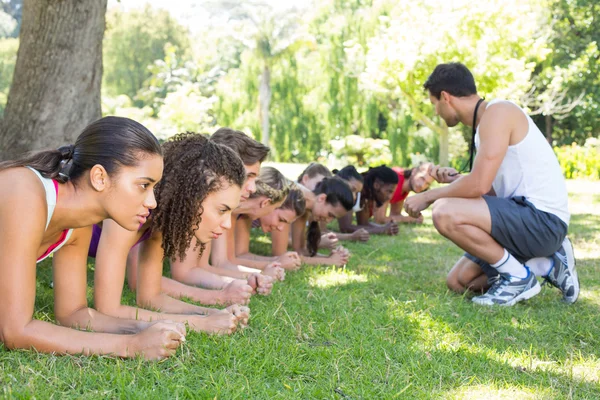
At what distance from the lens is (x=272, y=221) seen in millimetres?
5152

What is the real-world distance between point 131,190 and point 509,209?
2.76 m

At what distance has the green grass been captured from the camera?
8.07 feet

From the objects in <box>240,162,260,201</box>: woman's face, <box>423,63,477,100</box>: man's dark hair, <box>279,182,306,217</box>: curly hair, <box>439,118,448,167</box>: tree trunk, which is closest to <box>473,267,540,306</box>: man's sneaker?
<box>423,63,477,100</box>: man's dark hair

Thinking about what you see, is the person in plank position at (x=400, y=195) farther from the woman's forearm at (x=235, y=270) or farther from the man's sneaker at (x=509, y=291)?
the woman's forearm at (x=235, y=270)

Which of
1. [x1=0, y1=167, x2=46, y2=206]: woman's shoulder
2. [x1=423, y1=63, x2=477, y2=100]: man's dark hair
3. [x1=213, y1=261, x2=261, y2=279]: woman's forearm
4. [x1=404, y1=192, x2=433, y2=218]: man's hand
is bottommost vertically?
[x1=213, y1=261, x2=261, y2=279]: woman's forearm

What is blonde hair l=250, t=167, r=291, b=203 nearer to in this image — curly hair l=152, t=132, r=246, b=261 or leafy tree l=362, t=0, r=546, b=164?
curly hair l=152, t=132, r=246, b=261

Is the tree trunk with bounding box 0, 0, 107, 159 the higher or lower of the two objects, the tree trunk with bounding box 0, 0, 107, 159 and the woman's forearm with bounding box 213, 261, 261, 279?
the higher

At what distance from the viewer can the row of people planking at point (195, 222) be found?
8.50 ft

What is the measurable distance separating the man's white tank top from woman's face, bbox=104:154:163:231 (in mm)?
2633

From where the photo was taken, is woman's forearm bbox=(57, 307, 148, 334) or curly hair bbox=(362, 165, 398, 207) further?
curly hair bbox=(362, 165, 398, 207)

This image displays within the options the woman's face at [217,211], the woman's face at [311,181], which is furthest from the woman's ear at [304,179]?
the woman's face at [217,211]

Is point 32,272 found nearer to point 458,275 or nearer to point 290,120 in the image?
point 458,275

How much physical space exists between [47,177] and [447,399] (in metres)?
1.86

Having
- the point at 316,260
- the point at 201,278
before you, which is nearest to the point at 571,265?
the point at 316,260
